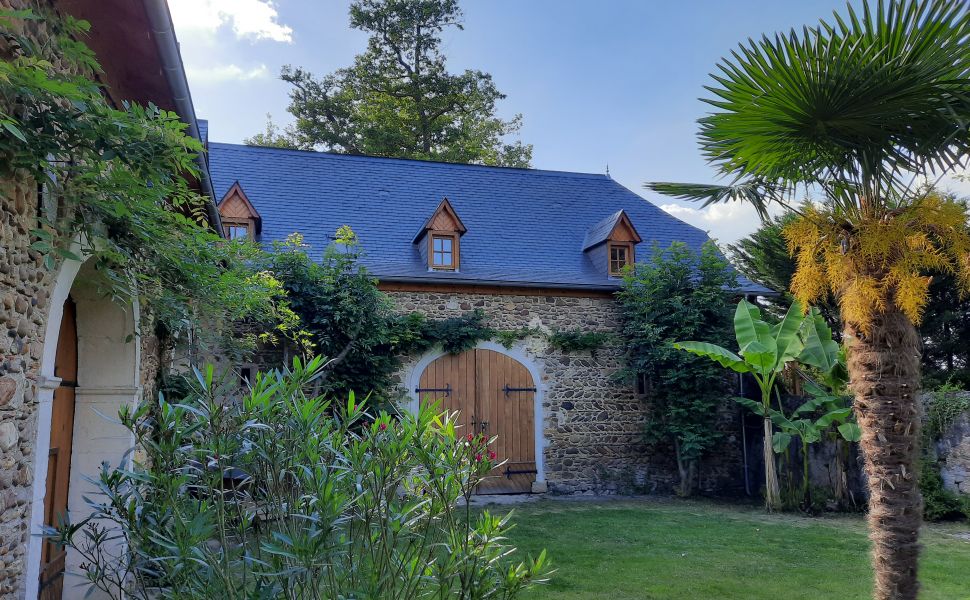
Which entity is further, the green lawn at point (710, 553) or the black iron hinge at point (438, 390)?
the black iron hinge at point (438, 390)

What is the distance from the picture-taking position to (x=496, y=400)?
38.6 ft

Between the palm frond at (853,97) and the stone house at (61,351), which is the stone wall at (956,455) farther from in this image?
the stone house at (61,351)

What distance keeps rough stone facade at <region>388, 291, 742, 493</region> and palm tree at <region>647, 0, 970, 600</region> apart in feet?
25.3

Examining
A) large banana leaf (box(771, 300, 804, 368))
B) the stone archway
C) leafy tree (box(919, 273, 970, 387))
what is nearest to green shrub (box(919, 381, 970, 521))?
large banana leaf (box(771, 300, 804, 368))

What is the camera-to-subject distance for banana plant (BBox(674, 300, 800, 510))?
10141mm

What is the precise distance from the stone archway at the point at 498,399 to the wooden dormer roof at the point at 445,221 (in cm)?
209

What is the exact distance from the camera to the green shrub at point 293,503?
280cm

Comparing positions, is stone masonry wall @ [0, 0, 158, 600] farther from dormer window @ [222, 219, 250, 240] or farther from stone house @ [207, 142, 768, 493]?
dormer window @ [222, 219, 250, 240]

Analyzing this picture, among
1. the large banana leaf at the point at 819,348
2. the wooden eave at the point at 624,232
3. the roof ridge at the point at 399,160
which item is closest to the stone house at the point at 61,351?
the wooden eave at the point at 624,232

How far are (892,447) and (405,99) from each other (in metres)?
20.0

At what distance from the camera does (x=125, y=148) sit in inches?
129

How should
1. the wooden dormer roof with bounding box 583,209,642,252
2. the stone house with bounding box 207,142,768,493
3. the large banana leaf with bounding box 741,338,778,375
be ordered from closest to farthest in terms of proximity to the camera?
the large banana leaf with bounding box 741,338,778,375 < the stone house with bounding box 207,142,768,493 < the wooden dormer roof with bounding box 583,209,642,252

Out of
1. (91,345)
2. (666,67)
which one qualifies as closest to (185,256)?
(91,345)

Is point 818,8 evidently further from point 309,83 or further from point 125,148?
point 309,83
